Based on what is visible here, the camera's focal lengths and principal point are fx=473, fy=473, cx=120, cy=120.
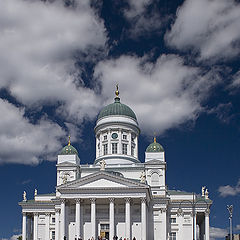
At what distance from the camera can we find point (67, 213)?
72312 mm

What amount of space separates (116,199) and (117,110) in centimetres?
2332

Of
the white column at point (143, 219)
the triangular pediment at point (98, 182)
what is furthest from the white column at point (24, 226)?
the white column at point (143, 219)

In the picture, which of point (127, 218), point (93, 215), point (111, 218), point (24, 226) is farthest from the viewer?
point (24, 226)

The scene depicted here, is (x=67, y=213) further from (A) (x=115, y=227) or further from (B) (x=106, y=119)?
(B) (x=106, y=119)

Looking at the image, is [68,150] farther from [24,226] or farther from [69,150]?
[24,226]

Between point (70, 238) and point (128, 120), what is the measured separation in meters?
26.8

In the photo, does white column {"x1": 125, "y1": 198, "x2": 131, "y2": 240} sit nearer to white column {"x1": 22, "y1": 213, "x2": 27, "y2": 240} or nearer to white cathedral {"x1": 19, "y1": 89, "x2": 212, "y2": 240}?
white cathedral {"x1": 19, "y1": 89, "x2": 212, "y2": 240}

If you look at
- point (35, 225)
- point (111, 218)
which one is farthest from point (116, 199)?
point (35, 225)

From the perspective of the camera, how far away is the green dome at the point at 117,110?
9025 centimetres

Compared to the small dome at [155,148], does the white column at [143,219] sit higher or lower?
lower

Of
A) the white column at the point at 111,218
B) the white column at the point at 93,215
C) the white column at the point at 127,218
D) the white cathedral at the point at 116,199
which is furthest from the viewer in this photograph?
the white cathedral at the point at 116,199

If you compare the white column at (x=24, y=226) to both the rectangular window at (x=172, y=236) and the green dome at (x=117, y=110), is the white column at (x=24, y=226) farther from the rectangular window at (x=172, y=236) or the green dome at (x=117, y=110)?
the rectangular window at (x=172, y=236)

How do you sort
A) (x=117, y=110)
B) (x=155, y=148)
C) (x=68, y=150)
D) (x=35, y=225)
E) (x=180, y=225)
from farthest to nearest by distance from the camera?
1. (x=117, y=110)
2. (x=68, y=150)
3. (x=155, y=148)
4. (x=35, y=225)
5. (x=180, y=225)

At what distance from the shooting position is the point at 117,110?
90438 mm
